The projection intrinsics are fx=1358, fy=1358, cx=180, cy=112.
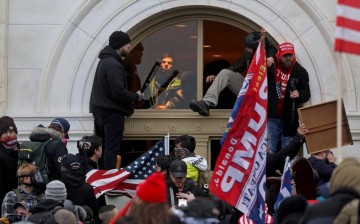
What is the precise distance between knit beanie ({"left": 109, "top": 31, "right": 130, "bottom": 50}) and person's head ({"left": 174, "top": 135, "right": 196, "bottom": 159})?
1.40m

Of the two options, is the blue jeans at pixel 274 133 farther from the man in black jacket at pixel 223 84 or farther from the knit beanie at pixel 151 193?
the knit beanie at pixel 151 193

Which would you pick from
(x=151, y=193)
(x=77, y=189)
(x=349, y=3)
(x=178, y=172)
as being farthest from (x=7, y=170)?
(x=151, y=193)

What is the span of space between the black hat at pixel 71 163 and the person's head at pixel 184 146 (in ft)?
4.90

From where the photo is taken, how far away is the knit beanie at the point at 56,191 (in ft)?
44.7

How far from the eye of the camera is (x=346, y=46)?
10.8 metres

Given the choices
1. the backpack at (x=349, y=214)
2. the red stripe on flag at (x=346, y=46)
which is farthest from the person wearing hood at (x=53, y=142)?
the backpack at (x=349, y=214)

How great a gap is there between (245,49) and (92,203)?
3530 mm

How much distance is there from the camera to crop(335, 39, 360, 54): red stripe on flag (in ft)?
35.3

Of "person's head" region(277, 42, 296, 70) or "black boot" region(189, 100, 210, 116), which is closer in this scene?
"person's head" region(277, 42, 296, 70)

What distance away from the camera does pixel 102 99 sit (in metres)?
16.7

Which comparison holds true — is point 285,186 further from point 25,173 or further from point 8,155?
point 8,155

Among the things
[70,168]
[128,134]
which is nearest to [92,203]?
[70,168]

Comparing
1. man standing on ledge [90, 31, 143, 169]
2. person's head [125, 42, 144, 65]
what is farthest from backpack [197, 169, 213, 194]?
person's head [125, 42, 144, 65]

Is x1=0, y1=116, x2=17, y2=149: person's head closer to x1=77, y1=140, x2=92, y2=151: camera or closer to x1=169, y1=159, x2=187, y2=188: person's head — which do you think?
x1=77, y1=140, x2=92, y2=151: camera
